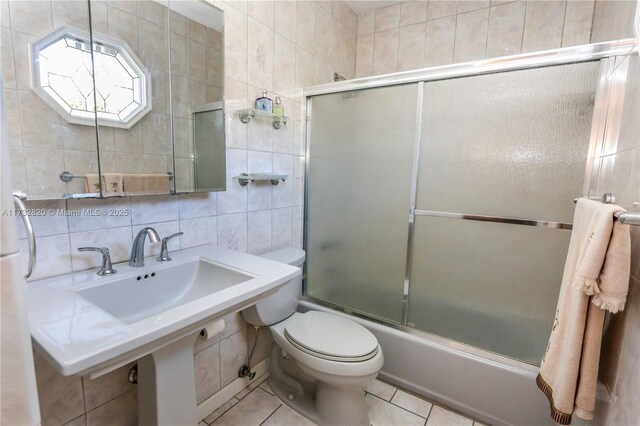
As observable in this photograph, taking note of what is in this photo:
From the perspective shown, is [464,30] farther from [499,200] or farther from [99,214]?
[99,214]

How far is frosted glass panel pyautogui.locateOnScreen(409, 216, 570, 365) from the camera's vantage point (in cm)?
140

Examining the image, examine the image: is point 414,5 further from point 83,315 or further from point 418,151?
point 83,315

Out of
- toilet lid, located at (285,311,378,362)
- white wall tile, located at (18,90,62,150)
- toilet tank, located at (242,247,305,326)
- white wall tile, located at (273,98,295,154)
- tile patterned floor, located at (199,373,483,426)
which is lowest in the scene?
tile patterned floor, located at (199,373,483,426)

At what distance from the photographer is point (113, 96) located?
3.56 feet

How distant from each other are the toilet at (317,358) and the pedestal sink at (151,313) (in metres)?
0.38

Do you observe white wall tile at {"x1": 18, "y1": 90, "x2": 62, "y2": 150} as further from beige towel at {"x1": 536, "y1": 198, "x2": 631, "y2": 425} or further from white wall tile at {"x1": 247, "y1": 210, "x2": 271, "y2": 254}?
beige towel at {"x1": 536, "y1": 198, "x2": 631, "y2": 425}

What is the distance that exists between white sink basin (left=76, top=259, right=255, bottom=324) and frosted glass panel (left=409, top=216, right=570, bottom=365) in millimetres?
1037

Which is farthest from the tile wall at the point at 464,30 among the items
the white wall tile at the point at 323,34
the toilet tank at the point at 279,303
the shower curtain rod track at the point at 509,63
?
the toilet tank at the point at 279,303

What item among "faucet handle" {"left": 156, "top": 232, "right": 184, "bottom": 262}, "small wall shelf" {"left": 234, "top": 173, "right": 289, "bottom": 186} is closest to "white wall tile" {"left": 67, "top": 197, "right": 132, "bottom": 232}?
"faucet handle" {"left": 156, "top": 232, "right": 184, "bottom": 262}

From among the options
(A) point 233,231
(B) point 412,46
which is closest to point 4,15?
(A) point 233,231

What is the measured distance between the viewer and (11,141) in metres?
0.87

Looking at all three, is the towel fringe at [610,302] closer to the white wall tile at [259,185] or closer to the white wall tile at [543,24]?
the white wall tile at [259,185]

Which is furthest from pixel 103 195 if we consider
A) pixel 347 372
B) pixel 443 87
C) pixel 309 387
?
pixel 443 87

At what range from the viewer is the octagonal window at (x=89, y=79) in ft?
3.04
